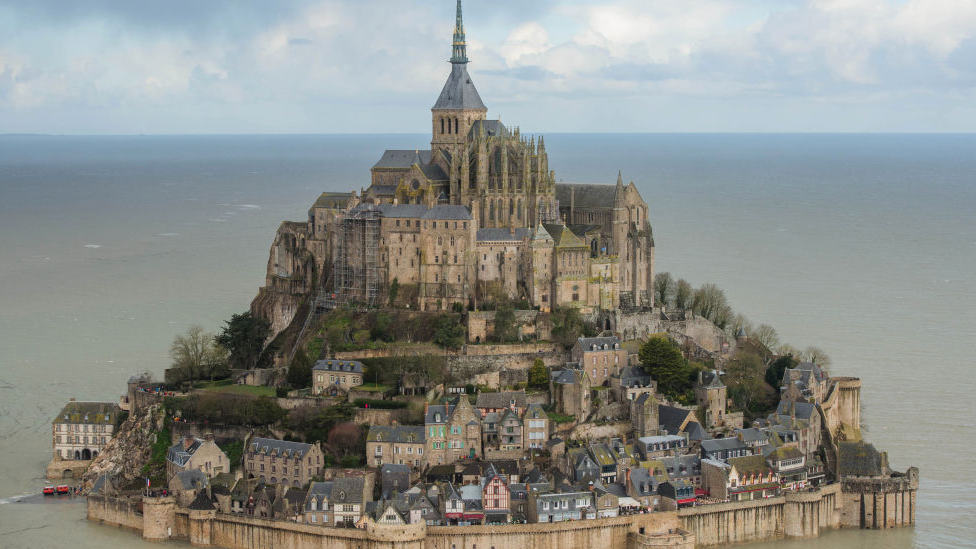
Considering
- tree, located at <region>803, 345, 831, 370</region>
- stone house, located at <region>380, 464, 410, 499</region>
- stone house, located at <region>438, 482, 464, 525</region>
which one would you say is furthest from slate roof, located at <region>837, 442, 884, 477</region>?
stone house, located at <region>380, 464, 410, 499</region>

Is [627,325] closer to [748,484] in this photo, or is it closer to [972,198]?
[748,484]

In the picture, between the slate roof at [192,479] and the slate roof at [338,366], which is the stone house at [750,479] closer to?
the slate roof at [338,366]

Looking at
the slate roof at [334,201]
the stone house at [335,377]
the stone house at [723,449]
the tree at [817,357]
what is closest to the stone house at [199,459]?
the stone house at [335,377]

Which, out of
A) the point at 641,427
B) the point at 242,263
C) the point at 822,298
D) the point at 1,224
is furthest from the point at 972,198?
the point at 641,427

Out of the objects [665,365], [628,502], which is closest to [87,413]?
[628,502]

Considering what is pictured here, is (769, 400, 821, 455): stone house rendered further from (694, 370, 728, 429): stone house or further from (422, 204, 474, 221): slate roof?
(422, 204, 474, 221): slate roof
